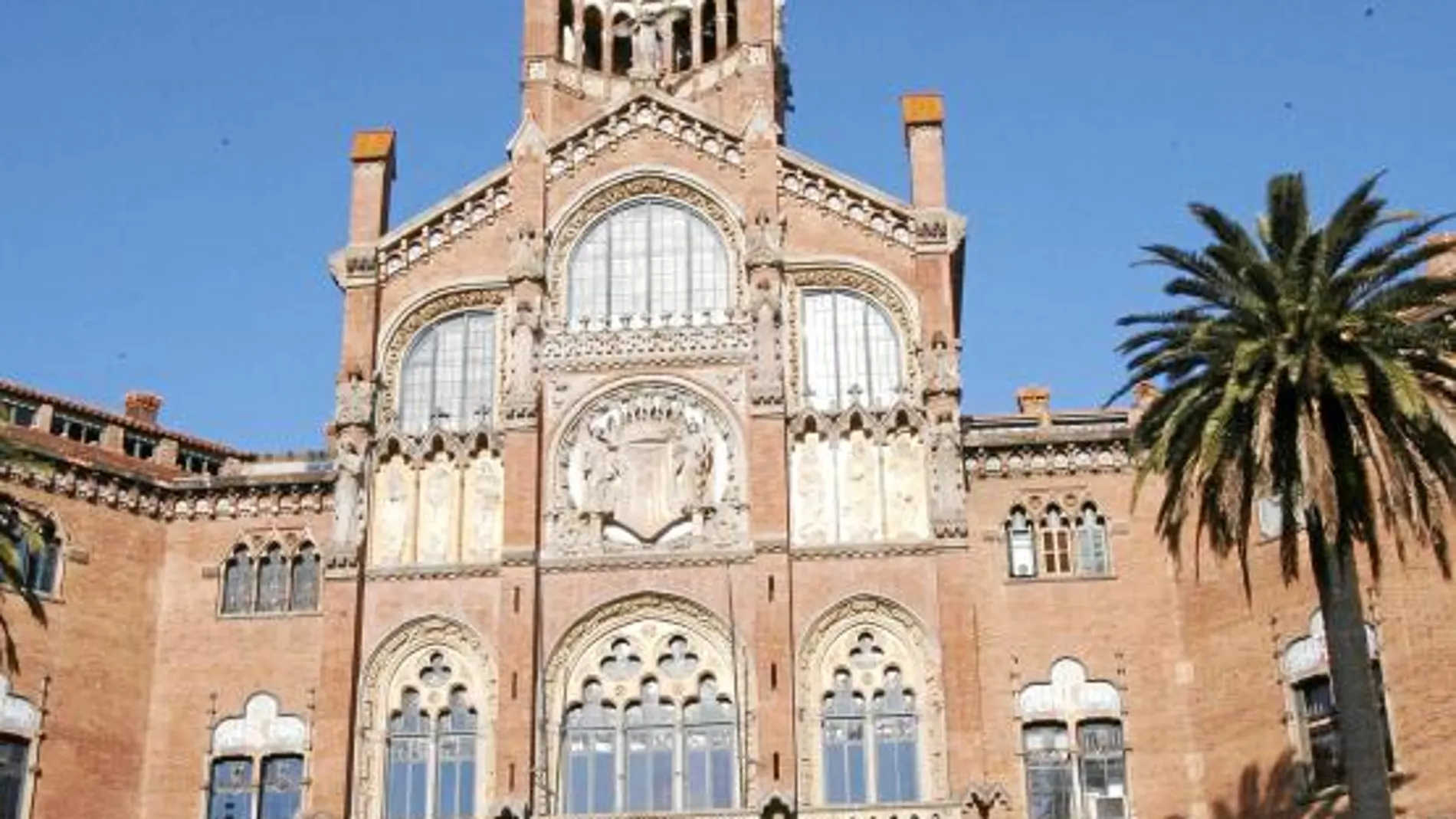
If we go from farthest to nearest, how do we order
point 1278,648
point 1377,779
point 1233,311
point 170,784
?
point 170,784, point 1278,648, point 1233,311, point 1377,779

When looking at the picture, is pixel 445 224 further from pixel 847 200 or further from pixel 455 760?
pixel 455 760

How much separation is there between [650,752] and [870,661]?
16.7ft

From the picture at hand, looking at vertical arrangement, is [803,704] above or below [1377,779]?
above

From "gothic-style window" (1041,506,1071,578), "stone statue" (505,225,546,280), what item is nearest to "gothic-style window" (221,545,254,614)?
"stone statue" (505,225,546,280)

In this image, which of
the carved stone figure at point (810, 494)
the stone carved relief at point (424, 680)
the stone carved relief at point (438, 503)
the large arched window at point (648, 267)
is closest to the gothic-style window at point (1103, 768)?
the carved stone figure at point (810, 494)

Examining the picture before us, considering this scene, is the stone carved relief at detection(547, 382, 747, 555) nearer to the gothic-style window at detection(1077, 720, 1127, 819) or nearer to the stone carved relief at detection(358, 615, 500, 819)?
the stone carved relief at detection(358, 615, 500, 819)

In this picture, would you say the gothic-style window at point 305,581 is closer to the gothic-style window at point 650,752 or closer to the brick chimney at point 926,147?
the gothic-style window at point 650,752

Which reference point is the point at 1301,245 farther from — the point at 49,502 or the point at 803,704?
the point at 49,502

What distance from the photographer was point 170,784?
44.5 meters

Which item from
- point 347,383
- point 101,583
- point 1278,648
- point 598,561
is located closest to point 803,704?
point 598,561

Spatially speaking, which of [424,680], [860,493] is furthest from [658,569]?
[424,680]

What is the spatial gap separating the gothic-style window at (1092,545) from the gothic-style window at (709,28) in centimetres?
1853

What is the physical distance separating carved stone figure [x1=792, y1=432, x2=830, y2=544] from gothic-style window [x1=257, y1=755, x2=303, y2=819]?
1222 cm

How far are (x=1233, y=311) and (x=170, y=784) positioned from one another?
25.2 metres
